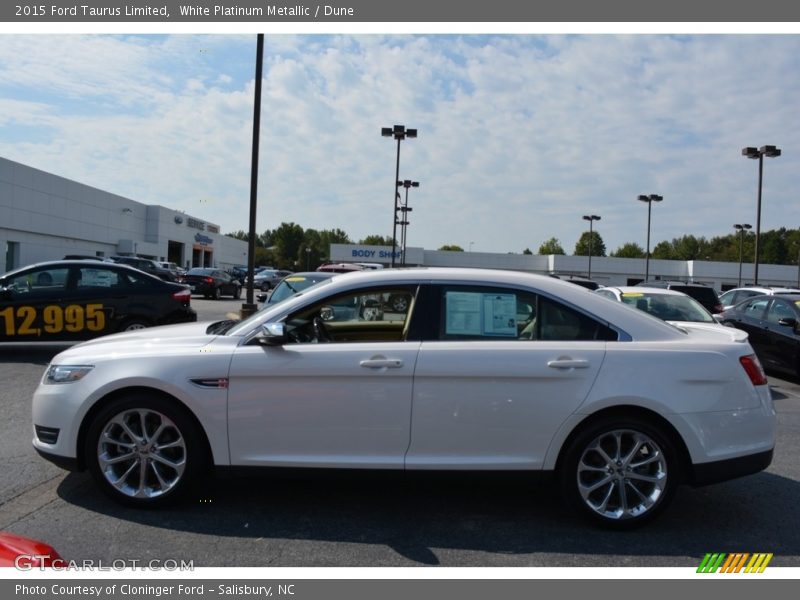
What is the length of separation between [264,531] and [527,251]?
508 ft

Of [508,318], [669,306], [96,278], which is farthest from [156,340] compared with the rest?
[669,306]

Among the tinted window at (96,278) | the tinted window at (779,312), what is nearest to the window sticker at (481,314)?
the tinted window at (96,278)

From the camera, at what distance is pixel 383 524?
4066 mm

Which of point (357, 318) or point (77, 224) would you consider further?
point (77, 224)

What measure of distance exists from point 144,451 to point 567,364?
9.29 ft

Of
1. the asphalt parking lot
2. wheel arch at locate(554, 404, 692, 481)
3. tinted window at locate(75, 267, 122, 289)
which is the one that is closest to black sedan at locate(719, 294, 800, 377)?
the asphalt parking lot

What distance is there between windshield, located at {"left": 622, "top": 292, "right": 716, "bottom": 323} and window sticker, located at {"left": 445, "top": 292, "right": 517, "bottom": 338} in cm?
614

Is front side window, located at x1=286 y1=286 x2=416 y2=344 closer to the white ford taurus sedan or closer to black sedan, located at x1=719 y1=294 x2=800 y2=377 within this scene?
the white ford taurus sedan

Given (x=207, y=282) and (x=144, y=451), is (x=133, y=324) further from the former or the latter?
(x=207, y=282)

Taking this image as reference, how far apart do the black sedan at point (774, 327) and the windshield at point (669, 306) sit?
65.1 inches

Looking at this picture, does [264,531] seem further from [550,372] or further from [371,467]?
[550,372]

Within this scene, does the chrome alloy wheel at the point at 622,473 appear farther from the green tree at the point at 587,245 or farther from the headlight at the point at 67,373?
the green tree at the point at 587,245

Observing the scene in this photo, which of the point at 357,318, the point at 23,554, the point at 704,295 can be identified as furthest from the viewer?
the point at 704,295

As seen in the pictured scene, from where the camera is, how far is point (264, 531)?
3916 mm
